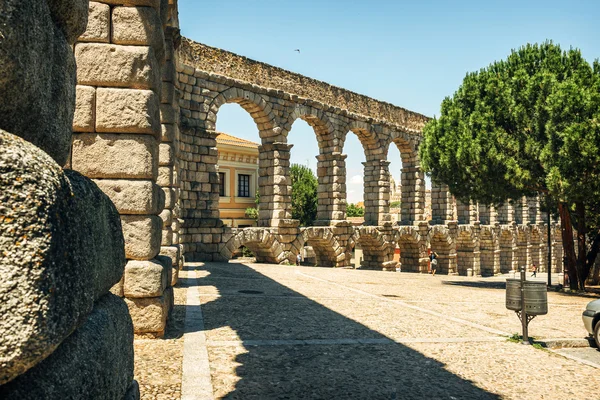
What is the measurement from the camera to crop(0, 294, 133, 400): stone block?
1283mm

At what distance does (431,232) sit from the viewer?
30.2 metres

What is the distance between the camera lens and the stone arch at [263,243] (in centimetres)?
1889

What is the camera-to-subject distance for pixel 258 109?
2055 cm

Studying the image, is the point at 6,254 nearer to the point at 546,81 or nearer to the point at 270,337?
the point at 270,337

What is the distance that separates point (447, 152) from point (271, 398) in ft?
50.8

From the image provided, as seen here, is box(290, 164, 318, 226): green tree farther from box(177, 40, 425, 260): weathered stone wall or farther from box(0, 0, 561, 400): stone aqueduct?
box(0, 0, 561, 400): stone aqueduct

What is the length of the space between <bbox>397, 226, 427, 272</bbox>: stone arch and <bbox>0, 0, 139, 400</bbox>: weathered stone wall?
2725 cm

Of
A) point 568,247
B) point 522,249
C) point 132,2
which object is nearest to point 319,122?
point 568,247

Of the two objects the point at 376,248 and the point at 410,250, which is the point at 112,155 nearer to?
the point at 376,248

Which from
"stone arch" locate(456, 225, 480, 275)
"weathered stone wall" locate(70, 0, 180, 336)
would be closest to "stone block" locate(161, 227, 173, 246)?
"weathered stone wall" locate(70, 0, 180, 336)

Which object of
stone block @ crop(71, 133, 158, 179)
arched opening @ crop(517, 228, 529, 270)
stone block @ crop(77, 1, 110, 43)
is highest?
stone block @ crop(77, 1, 110, 43)

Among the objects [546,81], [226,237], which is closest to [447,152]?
[546,81]

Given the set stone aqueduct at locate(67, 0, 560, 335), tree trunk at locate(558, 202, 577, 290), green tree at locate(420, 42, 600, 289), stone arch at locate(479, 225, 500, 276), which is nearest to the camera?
stone aqueduct at locate(67, 0, 560, 335)

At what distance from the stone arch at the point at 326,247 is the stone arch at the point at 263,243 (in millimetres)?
2204
